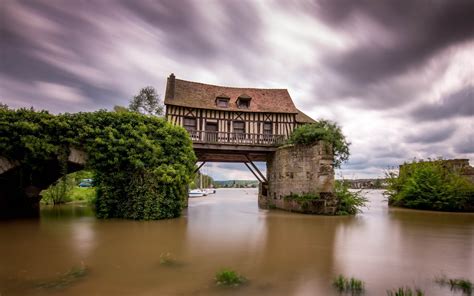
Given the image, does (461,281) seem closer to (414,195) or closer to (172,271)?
(172,271)

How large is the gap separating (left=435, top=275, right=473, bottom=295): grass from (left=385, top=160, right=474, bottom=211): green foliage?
13.3 m

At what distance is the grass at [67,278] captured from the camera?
3521 millimetres

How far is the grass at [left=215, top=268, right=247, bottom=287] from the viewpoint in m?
3.59

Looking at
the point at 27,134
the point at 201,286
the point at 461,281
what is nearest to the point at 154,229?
the point at 201,286

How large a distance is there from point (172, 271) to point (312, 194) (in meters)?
9.38

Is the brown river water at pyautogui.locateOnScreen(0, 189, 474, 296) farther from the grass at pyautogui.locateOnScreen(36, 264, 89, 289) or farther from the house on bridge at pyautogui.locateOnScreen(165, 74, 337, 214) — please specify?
the house on bridge at pyautogui.locateOnScreen(165, 74, 337, 214)

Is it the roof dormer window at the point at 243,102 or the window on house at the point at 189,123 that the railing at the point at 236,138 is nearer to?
the window on house at the point at 189,123

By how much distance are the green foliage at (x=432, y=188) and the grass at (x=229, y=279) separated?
15298mm

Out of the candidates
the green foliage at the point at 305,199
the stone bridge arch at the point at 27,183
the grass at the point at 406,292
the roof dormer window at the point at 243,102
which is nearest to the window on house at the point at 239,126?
the roof dormer window at the point at 243,102

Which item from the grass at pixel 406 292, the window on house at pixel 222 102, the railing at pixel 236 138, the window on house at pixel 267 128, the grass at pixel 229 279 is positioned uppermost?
the window on house at pixel 222 102

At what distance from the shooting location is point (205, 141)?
14.9 metres

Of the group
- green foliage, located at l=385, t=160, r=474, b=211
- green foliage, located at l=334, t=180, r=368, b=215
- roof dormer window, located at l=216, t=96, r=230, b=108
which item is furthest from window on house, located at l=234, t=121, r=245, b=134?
green foliage, located at l=385, t=160, r=474, b=211

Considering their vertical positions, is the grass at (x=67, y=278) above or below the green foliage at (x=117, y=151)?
below

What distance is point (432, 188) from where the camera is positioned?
14984 mm
